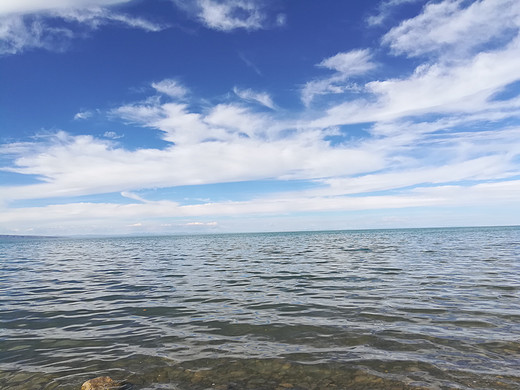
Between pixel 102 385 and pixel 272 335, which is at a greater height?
pixel 102 385

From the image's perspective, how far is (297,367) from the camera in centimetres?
895

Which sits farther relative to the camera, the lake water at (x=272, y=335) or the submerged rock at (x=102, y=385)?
the lake water at (x=272, y=335)

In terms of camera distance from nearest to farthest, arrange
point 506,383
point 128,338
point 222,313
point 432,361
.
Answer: point 506,383 → point 432,361 → point 128,338 → point 222,313

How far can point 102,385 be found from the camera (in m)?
7.70

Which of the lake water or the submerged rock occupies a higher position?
the submerged rock

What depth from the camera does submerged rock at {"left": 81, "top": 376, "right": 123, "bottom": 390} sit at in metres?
7.65

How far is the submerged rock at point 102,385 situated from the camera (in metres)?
7.65

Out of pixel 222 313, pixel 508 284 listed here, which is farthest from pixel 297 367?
pixel 508 284

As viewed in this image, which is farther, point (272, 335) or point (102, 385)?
point (272, 335)

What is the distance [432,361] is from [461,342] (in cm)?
207

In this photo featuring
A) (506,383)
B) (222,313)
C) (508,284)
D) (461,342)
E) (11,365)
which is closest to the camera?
(506,383)

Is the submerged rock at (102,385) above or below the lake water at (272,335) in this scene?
above

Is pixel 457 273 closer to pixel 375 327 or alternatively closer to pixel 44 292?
pixel 375 327

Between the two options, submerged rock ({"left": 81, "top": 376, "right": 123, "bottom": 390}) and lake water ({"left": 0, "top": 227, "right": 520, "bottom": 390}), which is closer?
submerged rock ({"left": 81, "top": 376, "right": 123, "bottom": 390})
